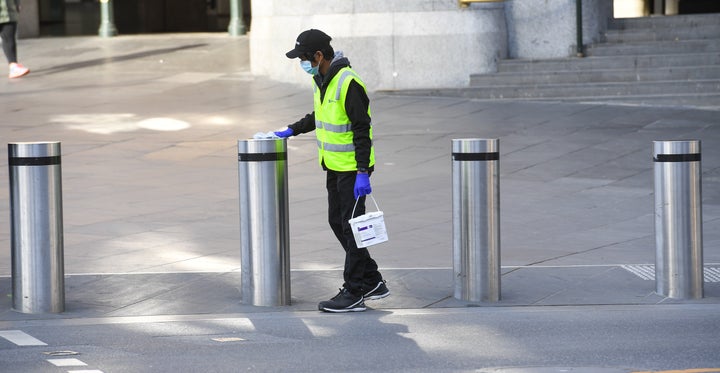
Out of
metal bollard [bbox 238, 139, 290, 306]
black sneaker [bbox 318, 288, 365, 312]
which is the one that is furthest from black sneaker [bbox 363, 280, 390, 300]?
metal bollard [bbox 238, 139, 290, 306]

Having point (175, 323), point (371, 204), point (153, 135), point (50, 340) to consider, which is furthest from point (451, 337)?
Result: point (153, 135)

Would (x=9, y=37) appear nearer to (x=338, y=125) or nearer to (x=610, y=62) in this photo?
(x=610, y=62)

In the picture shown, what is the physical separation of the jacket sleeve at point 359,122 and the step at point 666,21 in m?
13.1

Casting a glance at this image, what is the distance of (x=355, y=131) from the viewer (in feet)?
27.1

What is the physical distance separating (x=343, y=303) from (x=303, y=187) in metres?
4.89

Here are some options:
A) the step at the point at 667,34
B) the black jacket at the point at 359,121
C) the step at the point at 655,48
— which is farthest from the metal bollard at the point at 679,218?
the step at the point at 667,34

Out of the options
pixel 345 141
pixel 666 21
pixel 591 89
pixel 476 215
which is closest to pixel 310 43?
pixel 345 141

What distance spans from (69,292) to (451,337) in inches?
110

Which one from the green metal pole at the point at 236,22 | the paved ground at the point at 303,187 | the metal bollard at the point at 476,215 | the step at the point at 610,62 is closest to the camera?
the metal bollard at the point at 476,215

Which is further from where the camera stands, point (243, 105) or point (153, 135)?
point (243, 105)

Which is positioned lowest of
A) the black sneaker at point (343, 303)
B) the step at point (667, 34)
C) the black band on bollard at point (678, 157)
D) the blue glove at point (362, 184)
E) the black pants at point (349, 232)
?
the black sneaker at point (343, 303)

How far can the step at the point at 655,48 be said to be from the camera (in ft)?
63.8

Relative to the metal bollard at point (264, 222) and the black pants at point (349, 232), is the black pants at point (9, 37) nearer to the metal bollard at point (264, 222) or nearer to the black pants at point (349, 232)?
the metal bollard at point (264, 222)

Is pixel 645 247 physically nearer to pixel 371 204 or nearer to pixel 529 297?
pixel 529 297
